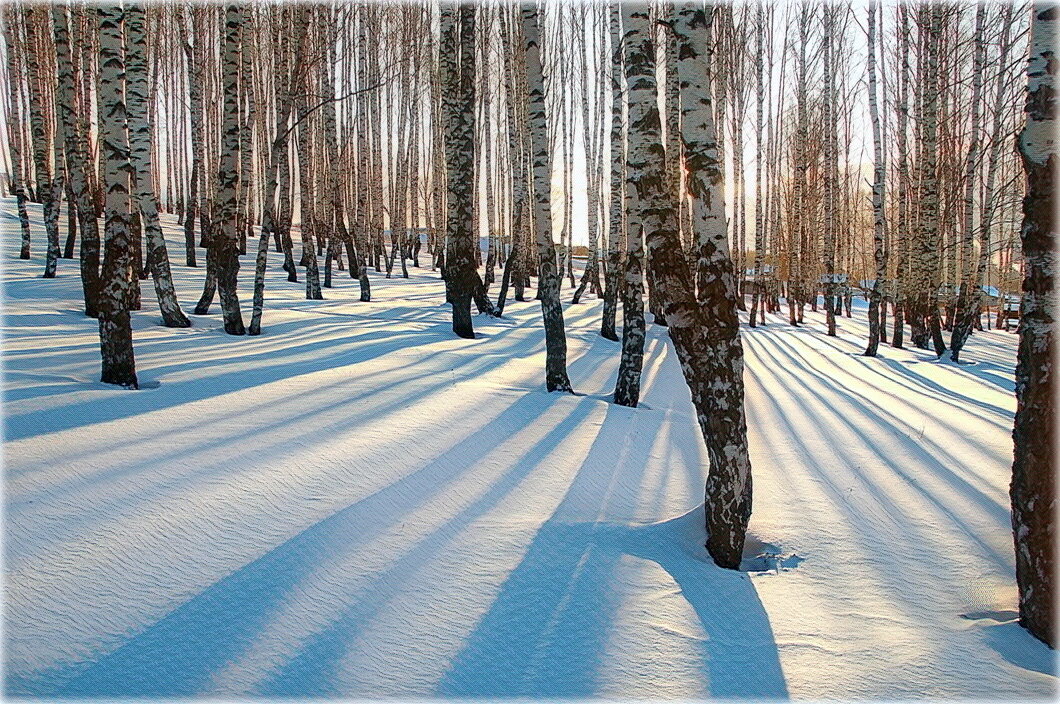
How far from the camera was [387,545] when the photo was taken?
3021 millimetres

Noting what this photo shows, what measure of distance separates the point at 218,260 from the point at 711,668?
7.84 m

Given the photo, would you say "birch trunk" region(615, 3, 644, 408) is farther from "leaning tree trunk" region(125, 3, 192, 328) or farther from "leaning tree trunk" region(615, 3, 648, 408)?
"leaning tree trunk" region(125, 3, 192, 328)

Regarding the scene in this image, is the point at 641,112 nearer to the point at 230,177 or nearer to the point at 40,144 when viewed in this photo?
the point at 230,177

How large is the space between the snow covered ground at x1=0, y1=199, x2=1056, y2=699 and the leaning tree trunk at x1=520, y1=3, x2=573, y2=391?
1.85 ft

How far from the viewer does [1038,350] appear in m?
2.68

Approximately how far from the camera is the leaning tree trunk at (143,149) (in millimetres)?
7125

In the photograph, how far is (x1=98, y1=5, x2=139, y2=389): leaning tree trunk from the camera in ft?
16.4

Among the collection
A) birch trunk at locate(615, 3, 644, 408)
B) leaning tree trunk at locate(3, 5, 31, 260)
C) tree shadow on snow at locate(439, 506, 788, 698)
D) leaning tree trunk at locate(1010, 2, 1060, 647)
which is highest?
leaning tree trunk at locate(3, 5, 31, 260)

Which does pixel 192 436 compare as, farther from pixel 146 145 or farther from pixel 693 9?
pixel 146 145

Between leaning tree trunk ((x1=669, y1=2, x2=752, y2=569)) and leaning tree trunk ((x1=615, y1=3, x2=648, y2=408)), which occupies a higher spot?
leaning tree trunk ((x1=615, y1=3, x2=648, y2=408))

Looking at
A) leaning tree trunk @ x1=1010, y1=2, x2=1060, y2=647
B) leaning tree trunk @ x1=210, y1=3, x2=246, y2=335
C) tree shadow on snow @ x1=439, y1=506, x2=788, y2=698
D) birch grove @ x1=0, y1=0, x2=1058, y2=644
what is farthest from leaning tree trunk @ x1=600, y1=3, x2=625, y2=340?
tree shadow on snow @ x1=439, y1=506, x2=788, y2=698

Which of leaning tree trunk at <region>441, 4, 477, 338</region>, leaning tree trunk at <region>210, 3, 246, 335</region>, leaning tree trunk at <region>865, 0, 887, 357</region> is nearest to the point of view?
leaning tree trunk at <region>210, 3, 246, 335</region>

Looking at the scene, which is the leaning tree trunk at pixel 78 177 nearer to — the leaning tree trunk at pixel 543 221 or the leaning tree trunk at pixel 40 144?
the leaning tree trunk at pixel 40 144

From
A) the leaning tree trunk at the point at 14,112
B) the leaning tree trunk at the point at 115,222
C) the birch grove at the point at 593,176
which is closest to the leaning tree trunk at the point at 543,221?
the birch grove at the point at 593,176
